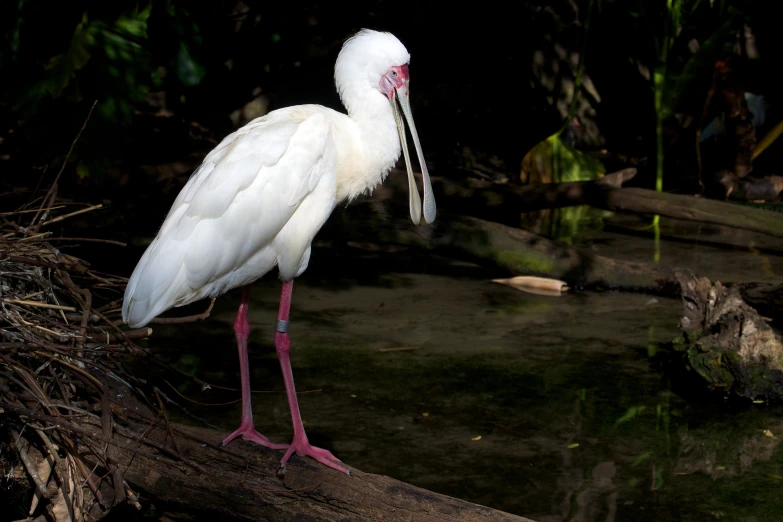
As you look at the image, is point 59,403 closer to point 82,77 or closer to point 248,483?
point 248,483

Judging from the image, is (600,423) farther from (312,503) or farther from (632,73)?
(632,73)

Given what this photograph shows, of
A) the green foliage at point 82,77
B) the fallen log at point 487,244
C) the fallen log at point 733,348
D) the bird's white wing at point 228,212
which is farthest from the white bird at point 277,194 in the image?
the fallen log at point 487,244

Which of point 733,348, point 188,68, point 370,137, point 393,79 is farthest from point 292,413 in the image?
point 188,68

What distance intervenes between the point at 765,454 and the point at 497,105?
9.00 metres

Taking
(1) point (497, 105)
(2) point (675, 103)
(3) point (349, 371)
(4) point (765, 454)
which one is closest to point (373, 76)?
(3) point (349, 371)

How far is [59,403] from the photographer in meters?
Answer: 3.38

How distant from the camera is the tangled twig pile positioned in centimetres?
331

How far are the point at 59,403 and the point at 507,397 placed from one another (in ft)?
8.73

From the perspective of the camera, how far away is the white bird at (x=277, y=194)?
12.4 feet

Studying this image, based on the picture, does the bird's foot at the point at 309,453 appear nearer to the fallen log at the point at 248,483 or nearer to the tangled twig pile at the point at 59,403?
the fallen log at the point at 248,483

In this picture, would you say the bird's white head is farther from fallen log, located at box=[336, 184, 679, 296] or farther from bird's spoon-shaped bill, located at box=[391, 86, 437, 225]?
fallen log, located at box=[336, 184, 679, 296]

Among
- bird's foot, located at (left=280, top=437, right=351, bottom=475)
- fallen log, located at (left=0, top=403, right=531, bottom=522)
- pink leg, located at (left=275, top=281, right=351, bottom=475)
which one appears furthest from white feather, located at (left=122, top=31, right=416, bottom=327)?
bird's foot, located at (left=280, top=437, right=351, bottom=475)

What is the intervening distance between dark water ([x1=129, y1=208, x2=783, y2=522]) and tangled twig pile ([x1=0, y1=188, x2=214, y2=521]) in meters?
1.34

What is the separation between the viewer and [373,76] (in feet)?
13.5
